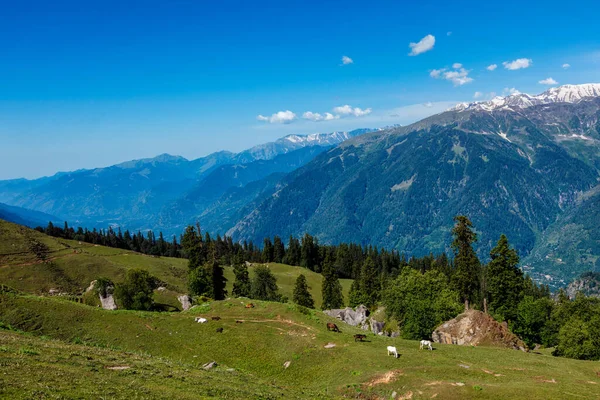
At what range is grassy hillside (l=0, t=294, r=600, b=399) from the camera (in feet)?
77.4

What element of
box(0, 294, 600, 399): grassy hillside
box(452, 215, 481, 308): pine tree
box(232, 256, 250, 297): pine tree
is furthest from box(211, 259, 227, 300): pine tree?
box(452, 215, 481, 308): pine tree

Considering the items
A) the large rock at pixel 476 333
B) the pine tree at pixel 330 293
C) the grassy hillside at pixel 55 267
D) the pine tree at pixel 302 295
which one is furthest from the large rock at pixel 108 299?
the pine tree at pixel 330 293

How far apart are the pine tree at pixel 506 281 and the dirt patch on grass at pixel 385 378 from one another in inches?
2170

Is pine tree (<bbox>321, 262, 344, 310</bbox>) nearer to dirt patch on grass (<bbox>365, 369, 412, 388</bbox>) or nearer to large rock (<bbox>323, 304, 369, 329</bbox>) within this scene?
large rock (<bbox>323, 304, 369, 329</bbox>)

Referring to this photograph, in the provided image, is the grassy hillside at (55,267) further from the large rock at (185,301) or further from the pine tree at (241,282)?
the pine tree at (241,282)

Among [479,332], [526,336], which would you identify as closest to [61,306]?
[479,332]

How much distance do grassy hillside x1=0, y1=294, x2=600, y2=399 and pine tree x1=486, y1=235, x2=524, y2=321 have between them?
1472 inches

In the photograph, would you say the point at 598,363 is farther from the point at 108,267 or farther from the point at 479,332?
the point at 108,267

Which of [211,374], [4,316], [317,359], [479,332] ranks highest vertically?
[4,316]

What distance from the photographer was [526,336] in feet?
264

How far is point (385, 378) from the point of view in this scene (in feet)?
112

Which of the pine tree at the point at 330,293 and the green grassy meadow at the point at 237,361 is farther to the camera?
the pine tree at the point at 330,293

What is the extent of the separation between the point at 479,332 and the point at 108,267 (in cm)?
9852

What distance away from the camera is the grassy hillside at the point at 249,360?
2359 cm
